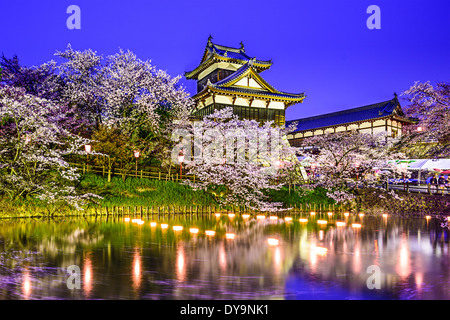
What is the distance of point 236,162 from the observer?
22.6m

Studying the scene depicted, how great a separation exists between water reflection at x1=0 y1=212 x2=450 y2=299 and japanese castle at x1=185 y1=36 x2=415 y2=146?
1598 cm

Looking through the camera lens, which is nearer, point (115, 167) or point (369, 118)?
point (115, 167)

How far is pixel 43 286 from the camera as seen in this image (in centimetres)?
722

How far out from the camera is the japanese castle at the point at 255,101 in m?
30.6

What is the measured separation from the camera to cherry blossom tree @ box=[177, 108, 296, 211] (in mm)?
22125

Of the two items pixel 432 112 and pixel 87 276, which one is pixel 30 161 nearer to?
pixel 87 276

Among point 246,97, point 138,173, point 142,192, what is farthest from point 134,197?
point 246,97

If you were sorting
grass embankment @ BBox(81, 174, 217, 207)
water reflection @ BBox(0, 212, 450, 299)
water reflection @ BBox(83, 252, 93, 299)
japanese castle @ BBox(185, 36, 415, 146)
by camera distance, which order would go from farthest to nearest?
1. japanese castle @ BBox(185, 36, 415, 146)
2. grass embankment @ BBox(81, 174, 217, 207)
3. water reflection @ BBox(0, 212, 450, 299)
4. water reflection @ BBox(83, 252, 93, 299)

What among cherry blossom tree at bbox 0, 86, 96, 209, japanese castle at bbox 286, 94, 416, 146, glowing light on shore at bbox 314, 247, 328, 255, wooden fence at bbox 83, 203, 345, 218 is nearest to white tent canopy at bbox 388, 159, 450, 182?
wooden fence at bbox 83, 203, 345, 218

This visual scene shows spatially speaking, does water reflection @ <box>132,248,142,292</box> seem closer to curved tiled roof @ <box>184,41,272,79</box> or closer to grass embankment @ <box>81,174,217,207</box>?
grass embankment @ <box>81,174,217,207</box>

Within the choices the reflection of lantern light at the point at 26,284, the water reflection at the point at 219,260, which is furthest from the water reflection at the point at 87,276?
the reflection of lantern light at the point at 26,284

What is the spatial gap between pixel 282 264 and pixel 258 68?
33.1 metres
